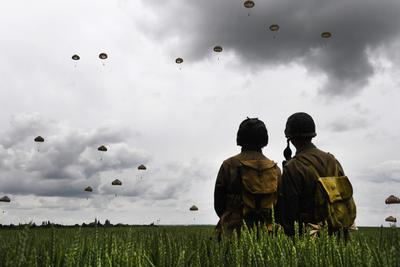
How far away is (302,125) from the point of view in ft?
21.1

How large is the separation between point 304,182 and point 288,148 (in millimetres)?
1070

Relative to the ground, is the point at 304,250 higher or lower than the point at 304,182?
lower

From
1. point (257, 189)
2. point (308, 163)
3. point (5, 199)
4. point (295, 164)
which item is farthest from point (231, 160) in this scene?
point (5, 199)

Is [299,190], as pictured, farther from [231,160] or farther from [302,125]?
[231,160]

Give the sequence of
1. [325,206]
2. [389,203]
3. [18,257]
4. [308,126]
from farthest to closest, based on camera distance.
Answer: [389,203]
[308,126]
[325,206]
[18,257]

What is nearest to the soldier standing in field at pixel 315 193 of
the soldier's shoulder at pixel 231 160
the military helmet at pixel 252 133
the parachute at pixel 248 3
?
the military helmet at pixel 252 133

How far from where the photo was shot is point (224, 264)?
3080mm

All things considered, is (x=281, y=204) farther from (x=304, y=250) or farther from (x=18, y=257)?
(x=18, y=257)

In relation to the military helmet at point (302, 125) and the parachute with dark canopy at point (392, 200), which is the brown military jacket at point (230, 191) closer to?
the military helmet at point (302, 125)

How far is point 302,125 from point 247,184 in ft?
4.18

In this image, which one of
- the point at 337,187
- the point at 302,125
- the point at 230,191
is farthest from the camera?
the point at 230,191

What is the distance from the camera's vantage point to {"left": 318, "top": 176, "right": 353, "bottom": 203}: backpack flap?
591 centimetres

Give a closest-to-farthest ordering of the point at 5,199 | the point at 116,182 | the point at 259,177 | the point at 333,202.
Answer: the point at 333,202 < the point at 259,177 < the point at 5,199 < the point at 116,182

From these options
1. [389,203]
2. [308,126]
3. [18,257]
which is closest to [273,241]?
[18,257]
